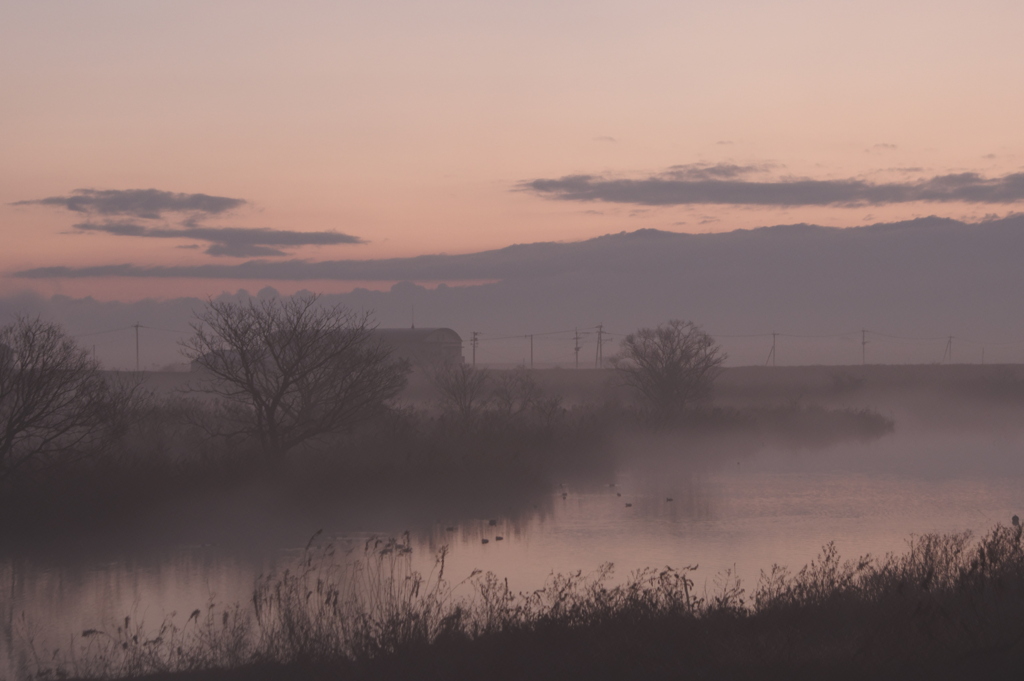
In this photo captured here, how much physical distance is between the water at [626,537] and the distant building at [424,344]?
55590mm

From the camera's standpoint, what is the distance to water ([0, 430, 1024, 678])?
20.0 metres

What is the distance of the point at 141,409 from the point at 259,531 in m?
13.4

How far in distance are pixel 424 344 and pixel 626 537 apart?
251ft

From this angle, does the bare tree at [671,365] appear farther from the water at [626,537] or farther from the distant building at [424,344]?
the distant building at [424,344]

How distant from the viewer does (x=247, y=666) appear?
12.6 m

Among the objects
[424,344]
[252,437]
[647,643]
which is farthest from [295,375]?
[424,344]

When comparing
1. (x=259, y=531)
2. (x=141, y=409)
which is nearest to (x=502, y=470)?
(x=259, y=531)

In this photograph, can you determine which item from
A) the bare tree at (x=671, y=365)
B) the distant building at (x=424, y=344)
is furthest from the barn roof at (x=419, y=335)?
the bare tree at (x=671, y=365)

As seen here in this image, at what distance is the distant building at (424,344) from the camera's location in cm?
9888

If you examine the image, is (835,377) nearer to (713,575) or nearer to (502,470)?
(502,470)

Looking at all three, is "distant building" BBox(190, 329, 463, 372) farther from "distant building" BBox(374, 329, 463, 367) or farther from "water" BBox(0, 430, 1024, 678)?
"water" BBox(0, 430, 1024, 678)

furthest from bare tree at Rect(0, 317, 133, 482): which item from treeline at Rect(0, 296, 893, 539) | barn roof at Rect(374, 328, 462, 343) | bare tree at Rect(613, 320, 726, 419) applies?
barn roof at Rect(374, 328, 462, 343)

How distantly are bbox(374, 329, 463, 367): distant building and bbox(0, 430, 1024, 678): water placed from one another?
182 ft

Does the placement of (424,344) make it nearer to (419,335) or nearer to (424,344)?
(424,344)
